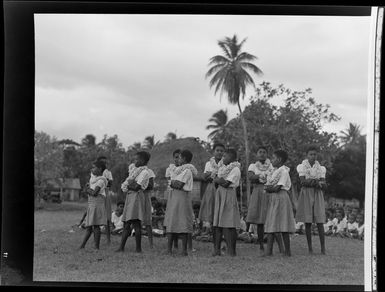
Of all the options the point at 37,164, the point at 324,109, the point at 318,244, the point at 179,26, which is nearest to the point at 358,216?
the point at 318,244

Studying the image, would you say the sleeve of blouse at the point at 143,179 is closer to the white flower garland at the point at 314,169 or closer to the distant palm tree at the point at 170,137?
the distant palm tree at the point at 170,137

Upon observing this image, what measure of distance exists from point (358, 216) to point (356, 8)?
87.6 inches

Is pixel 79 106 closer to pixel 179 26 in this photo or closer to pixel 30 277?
pixel 179 26

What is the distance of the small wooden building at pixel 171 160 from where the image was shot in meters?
7.63

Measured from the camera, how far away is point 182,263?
763cm

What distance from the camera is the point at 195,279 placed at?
7559 millimetres

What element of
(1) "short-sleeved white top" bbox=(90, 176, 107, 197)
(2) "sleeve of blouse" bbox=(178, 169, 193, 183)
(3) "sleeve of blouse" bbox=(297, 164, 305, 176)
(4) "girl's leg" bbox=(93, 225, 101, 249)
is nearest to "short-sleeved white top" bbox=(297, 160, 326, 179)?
(3) "sleeve of blouse" bbox=(297, 164, 305, 176)

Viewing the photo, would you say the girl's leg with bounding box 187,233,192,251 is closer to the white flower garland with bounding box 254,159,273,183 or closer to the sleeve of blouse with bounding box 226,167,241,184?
the sleeve of blouse with bounding box 226,167,241,184

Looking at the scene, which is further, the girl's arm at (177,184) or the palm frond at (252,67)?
the girl's arm at (177,184)

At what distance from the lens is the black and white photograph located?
296 inches

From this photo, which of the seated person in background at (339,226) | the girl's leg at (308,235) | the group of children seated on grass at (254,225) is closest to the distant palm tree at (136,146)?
the group of children seated on grass at (254,225)

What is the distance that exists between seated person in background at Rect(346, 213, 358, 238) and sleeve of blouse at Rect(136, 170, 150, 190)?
223 cm

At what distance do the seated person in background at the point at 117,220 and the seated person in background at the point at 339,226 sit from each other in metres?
2.35

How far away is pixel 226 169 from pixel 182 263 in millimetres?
1126
